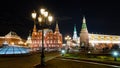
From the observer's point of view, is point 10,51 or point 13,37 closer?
point 10,51

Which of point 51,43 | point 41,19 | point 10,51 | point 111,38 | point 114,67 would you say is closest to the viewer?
point 114,67

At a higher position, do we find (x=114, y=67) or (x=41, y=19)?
(x=41, y=19)

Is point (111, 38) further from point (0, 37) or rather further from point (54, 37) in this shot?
point (0, 37)

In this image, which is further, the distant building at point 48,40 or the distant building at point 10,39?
the distant building at point 10,39

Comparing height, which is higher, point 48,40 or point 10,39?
point 10,39

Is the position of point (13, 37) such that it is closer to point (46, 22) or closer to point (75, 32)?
point (75, 32)

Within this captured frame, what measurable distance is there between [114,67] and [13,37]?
449 feet

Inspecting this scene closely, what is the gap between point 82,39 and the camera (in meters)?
100

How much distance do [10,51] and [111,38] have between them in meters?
97.3

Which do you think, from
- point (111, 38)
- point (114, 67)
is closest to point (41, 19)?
point (114, 67)

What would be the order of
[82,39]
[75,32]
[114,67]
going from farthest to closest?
[75,32], [82,39], [114,67]

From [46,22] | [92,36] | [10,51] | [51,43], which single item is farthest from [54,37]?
[46,22]

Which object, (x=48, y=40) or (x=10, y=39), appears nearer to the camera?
(x=48, y=40)

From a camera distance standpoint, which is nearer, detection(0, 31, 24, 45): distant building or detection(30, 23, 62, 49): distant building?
detection(30, 23, 62, 49): distant building
